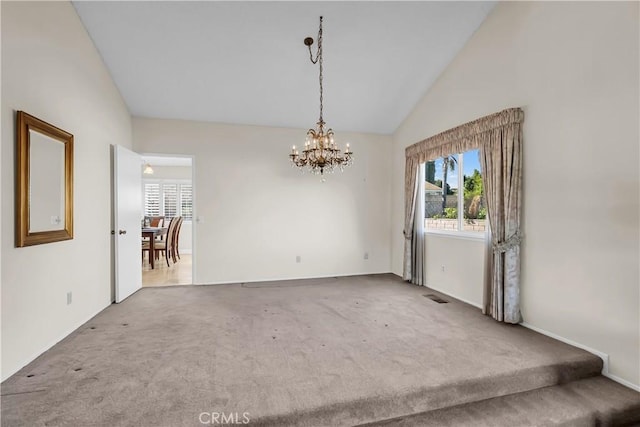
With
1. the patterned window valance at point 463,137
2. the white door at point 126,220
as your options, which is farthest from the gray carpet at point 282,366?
the patterned window valance at point 463,137

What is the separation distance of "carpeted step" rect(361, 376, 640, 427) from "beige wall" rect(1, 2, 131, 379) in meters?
2.78

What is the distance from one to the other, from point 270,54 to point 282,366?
356 centimetres

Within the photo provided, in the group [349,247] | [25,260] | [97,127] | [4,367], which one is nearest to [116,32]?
[97,127]

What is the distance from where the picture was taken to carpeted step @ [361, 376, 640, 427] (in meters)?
2.04

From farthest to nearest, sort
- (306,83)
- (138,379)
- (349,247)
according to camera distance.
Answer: (349,247) < (306,83) < (138,379)

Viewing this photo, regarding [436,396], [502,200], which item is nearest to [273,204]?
[502,200]

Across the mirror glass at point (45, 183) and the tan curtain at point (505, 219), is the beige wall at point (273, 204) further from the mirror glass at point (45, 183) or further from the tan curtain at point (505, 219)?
the tan curtain at point (505, 219)

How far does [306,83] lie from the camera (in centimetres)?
444

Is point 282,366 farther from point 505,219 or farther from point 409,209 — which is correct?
point 409,209

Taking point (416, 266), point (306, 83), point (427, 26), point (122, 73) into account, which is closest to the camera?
point (427, 26)

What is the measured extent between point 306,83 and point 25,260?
146 inches

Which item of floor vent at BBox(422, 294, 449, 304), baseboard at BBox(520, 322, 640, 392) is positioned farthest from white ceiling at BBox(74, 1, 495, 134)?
baseboard at BBox(520, 322, 640, 392)

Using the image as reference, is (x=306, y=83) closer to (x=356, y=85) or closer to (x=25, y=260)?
(x=356, y=85)

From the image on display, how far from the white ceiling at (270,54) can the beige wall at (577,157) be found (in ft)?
2.80
